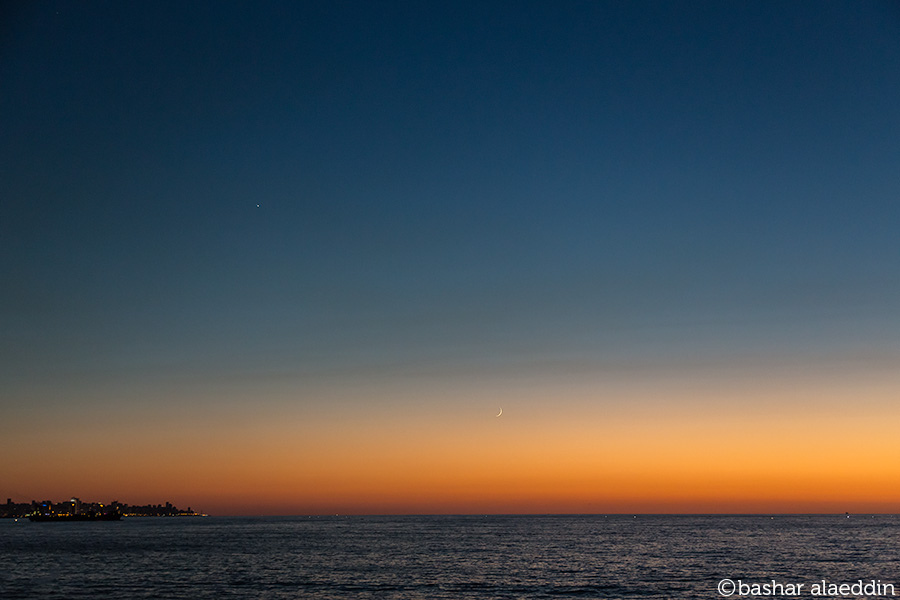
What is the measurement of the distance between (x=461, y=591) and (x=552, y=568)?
22.9m

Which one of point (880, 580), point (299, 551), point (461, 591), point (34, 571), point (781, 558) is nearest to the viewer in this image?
point (461, 591)

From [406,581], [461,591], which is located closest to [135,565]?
[406,581]

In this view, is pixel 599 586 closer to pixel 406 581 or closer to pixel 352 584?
pixel 406 581

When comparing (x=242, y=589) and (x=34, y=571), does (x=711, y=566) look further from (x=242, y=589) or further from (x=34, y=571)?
(x=34, y=571)

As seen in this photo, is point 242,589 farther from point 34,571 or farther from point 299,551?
point 299,551

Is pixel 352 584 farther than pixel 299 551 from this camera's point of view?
No

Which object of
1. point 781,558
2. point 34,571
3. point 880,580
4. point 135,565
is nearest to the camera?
point 880,580

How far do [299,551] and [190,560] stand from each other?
20.9 meters

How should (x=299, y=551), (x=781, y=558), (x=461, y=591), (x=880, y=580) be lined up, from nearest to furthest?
Result: (x=461, y=591) < (x=880, y=580) < (x=781, y=558) < (x=299, y=551)

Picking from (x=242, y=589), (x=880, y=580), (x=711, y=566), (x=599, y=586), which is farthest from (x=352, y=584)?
(x=880, y=580)

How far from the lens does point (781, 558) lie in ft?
327

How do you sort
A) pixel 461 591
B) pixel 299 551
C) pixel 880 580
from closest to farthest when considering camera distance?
pixel 461 591 < pixel 880 580 < pixel 299 551

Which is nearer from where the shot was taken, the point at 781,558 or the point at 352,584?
the point at 352,584

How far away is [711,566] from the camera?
3420 inches
